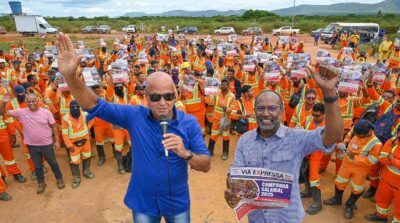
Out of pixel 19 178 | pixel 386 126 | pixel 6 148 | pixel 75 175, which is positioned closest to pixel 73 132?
pixel 75 175

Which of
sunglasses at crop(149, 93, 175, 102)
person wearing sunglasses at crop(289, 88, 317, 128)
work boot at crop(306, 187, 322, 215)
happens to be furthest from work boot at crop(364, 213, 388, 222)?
sunglasses at crop(149, 93, 175, 102)

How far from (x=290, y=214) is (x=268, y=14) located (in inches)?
2867

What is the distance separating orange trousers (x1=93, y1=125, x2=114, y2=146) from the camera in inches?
273

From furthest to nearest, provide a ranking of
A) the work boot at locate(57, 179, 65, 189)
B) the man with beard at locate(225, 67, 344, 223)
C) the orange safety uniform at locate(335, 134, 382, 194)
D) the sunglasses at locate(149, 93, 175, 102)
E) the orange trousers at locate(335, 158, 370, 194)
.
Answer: the work boot at locate(57, 179, 65, 189), the orange trousers at locate(335, 158, 370, 194), the orange safety uniform at locate(335, 134, 382, 194), the sunglasses at locate(149, 93, 175, 102), the man with beard at locate(225, 67, 344, 223)

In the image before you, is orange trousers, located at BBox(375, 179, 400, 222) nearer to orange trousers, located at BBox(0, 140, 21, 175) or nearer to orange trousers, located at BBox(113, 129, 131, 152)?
orange trousers, located at BBox(113, 129, 131, 152)

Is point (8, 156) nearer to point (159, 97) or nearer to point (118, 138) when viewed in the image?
point (118, 138)

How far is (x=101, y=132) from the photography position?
698 cm

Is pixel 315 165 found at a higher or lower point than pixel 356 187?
higher

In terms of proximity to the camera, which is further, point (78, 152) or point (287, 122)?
point (287, 122)

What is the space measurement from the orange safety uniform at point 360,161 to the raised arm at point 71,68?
418cm

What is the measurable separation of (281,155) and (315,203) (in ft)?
10.9

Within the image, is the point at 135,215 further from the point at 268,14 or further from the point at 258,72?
the point at 268,14

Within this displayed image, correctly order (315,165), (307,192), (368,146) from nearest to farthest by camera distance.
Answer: (368,146) < (315,165) < (307,192)

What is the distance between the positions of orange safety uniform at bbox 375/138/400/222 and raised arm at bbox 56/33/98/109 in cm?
416
